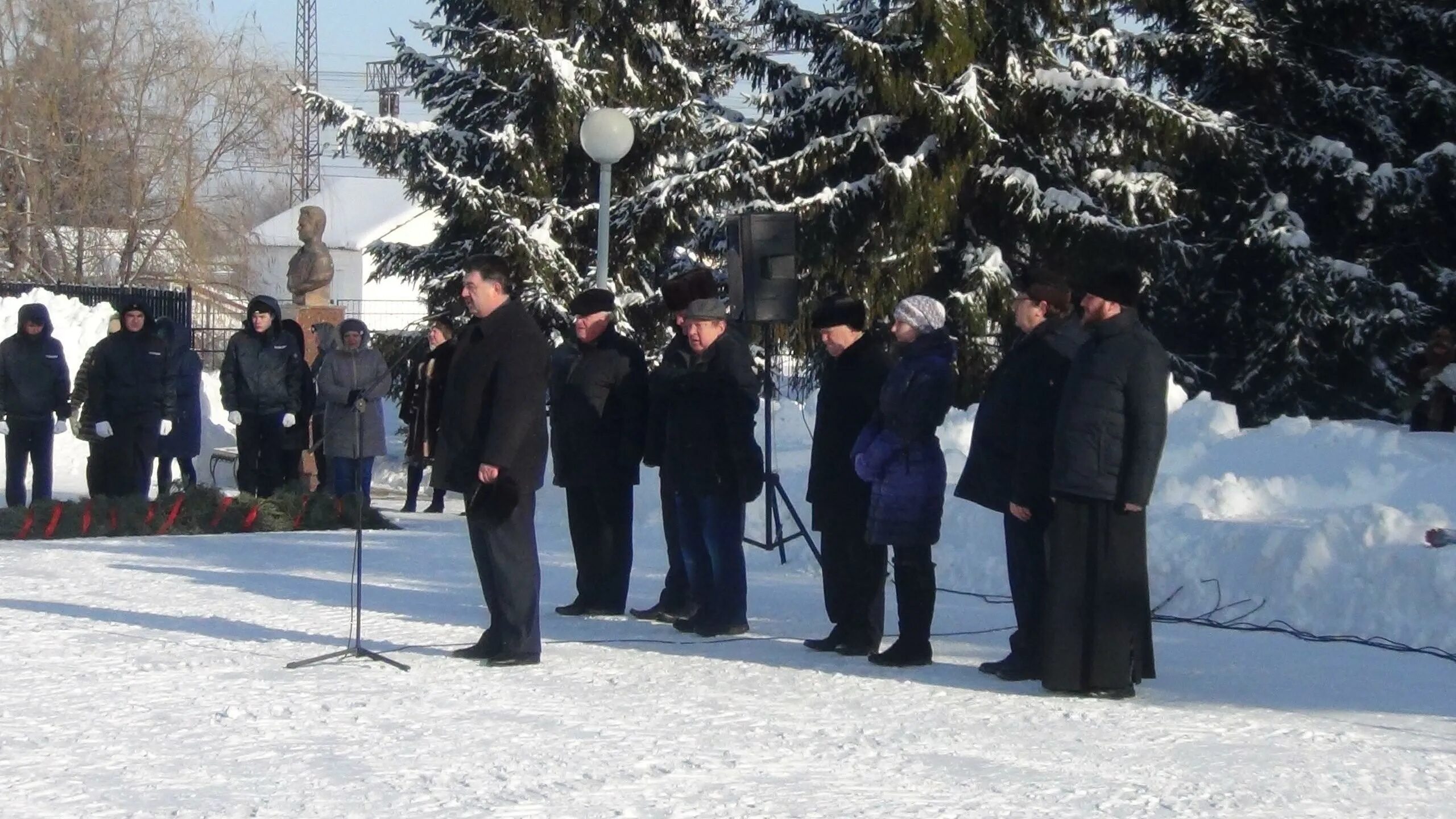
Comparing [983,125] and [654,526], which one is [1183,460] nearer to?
[654,526]

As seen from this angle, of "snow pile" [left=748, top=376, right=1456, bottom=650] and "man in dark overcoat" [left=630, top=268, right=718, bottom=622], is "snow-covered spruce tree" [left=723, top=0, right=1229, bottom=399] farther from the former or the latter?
"man in dark overcoat" [left=630, top=268, right=718, bottom=622]

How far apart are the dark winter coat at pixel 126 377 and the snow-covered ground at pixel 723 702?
1.89 meters

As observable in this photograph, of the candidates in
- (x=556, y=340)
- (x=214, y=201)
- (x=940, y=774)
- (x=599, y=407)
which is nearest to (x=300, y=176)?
(x=214, y=201)

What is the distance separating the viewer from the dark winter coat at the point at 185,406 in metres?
16.2

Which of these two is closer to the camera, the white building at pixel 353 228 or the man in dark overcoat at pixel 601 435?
the man in dark overcoat at pixel 601 435

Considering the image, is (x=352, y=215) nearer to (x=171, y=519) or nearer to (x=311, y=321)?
(x=311, y=321)

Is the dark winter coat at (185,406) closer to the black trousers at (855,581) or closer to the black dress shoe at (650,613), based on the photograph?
the black dress shoe at (650,613)

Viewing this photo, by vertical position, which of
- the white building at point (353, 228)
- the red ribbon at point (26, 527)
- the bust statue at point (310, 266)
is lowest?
the red ribbon at point (26, 527)

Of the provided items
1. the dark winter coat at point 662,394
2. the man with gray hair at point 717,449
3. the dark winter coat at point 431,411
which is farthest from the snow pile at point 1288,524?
the dark winter coat at point 431,411

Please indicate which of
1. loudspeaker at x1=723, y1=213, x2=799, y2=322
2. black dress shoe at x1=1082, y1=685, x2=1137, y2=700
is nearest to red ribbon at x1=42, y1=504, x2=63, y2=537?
loudspeaker at x1=723, y1=213, x2=799, y2=322

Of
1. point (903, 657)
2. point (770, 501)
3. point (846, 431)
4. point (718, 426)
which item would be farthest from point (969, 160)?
point (903, 657)

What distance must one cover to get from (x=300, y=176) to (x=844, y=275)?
3893 centimetres

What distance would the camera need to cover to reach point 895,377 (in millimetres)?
8508

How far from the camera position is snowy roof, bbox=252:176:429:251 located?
6856cm
